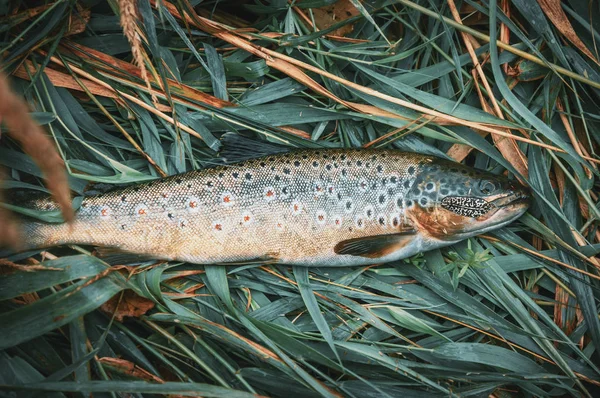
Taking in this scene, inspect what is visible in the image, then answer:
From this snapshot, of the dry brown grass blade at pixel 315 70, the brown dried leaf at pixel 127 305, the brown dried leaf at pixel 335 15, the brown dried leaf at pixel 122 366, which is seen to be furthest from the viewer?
the brown dried leaf at pixel 335 15

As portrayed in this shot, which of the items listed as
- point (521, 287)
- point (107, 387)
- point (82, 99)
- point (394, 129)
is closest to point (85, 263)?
point (107, 387)

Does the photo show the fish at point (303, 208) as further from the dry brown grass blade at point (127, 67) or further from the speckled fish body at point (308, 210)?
the dry brown grass blade at point (127, 67)

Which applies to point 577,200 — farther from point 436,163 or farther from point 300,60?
point 300,60

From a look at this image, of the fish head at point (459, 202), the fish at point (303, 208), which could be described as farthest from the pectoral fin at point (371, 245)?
the fish head at point (459, 202)

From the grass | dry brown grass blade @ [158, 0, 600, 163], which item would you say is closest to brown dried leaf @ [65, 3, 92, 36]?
the grass

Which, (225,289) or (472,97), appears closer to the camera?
(225,289)
